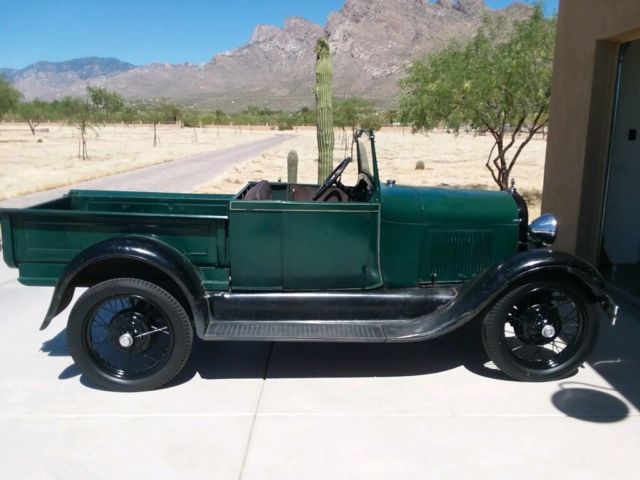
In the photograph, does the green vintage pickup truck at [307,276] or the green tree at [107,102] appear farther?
the green tree at [107,102]

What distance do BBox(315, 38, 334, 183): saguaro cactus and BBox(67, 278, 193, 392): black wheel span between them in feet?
18.6

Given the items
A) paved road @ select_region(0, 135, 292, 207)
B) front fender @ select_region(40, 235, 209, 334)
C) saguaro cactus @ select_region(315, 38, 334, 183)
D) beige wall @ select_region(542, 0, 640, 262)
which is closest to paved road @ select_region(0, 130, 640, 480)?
front fender @ select_region(40, 235, 209, 334)

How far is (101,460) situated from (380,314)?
196 cm

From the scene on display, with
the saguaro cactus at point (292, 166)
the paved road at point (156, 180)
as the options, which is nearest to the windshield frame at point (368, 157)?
the saguaro cactus at point (292, 166)

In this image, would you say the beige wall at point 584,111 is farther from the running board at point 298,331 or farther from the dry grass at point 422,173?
the dry grass at point 422,173

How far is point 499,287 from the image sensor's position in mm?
3711

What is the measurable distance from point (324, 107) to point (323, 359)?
576 centimetres

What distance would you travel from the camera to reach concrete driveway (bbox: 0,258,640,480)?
9.77 feet

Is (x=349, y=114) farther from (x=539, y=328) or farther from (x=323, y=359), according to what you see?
(x=539, y=328)

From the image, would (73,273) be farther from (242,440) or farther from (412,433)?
(412,433)

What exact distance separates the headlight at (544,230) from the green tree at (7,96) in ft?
148

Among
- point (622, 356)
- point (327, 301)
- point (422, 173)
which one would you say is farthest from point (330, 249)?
point (422, 173)

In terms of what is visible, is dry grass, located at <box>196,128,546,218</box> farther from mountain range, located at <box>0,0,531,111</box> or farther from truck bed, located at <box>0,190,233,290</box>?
mountain range, located at <box>0,0,531,111</box>

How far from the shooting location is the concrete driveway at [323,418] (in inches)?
117
